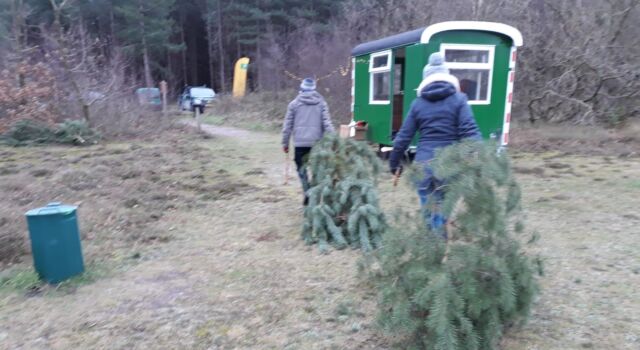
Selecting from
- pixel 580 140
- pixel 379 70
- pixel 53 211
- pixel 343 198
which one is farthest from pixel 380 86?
pixel 53 211

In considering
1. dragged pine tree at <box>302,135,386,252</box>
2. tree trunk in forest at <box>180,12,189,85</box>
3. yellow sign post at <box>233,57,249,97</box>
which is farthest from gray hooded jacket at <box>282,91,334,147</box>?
tree trunk in forest at <box>180,12,189,85</box>

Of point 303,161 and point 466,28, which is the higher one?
point 466,28

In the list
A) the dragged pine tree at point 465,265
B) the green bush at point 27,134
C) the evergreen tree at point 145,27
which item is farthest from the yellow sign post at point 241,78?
the dragged pine tree at point 465,265

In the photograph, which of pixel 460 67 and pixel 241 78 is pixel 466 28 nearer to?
pixel 460 67

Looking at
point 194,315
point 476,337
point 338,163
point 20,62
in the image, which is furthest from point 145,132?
point 476,337

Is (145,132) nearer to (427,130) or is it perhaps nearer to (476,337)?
(427,130)

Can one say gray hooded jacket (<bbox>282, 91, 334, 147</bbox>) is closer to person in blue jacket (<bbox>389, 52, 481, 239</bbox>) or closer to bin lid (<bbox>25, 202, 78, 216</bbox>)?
person in blue jacket (<bbox>389, 52, 481, 239</bbox>)

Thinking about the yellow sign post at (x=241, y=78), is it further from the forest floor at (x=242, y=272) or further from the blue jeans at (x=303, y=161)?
the blue jeans at (x=303, y=161)

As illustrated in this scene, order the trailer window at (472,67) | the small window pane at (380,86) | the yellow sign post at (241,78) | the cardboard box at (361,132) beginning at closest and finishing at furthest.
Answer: the trailer window at (472,67)
the small window pane at (380,86)
the cardboard box at (361,132)
the yellow sign post at (241,78)

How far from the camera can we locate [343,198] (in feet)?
16.6

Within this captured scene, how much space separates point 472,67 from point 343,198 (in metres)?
4.74

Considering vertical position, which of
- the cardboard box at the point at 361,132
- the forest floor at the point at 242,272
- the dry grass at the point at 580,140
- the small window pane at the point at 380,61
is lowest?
the forest floor at the point at 242,272

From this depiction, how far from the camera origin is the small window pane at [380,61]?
9594 mm

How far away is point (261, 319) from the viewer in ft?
11.8
